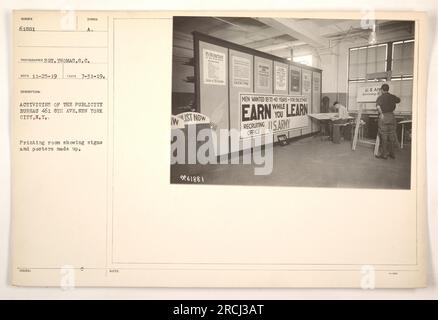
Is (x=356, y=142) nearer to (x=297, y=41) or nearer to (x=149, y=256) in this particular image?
(x=297, y=41)

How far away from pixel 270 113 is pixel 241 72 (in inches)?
4.6

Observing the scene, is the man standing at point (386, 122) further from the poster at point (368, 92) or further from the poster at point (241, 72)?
the poster at point (241, 72)

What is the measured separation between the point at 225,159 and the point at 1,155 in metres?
0.50

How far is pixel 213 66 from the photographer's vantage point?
713 millimetres

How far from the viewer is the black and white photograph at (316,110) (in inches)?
27.0

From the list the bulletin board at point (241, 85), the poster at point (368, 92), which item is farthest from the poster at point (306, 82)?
the poster at point (368, 92)

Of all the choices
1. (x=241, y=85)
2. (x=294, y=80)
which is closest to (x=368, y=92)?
(x=294, y=80)

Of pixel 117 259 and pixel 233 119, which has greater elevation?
pixel 233 119

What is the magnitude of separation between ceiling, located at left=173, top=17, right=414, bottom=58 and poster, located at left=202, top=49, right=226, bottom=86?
0.04 metres

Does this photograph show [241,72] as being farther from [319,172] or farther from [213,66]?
[319,172]

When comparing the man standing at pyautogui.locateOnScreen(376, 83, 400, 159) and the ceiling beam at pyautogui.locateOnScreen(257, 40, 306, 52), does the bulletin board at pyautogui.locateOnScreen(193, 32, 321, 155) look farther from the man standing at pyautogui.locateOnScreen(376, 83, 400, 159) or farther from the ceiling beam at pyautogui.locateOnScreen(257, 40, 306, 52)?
the man standing at pyautogui.locateOnScreen(376, 83, 400, 159)

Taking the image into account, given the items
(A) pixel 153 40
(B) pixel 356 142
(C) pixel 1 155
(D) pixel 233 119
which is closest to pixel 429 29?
(B) pixel 356 142

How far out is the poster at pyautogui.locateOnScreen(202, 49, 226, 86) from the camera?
707 mm

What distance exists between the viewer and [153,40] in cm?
68
